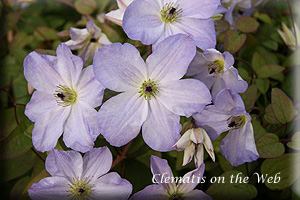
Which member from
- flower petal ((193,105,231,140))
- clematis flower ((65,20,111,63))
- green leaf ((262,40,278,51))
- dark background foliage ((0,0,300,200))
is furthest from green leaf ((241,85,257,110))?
clematis flower ((65,20,111,63))

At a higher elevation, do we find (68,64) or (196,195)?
(68,64)

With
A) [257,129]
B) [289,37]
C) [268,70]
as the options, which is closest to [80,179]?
[257,129]

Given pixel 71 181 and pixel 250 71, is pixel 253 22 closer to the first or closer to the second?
pixel 250 71

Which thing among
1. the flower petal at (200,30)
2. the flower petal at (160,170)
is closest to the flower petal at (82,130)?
the flower petal at (160,170)

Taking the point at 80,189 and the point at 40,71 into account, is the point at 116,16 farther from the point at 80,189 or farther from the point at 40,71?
the point at 80,189

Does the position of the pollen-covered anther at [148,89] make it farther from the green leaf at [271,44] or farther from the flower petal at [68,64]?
the green leaf at [271,44]
